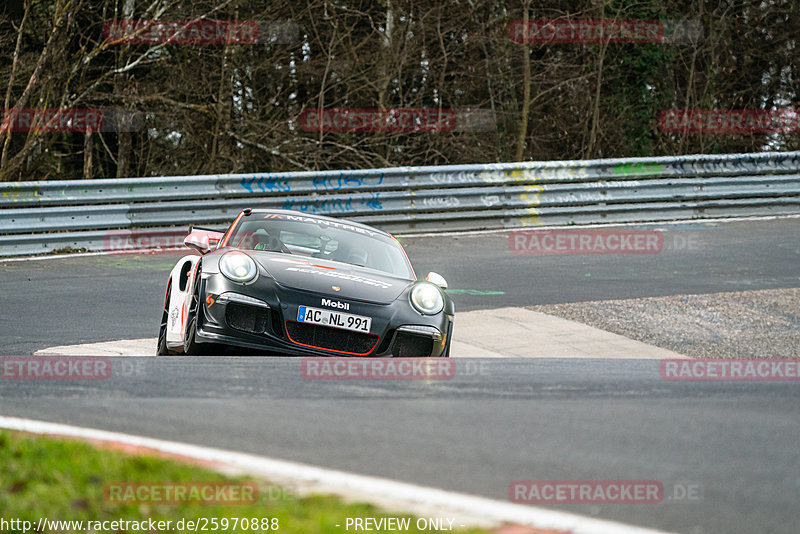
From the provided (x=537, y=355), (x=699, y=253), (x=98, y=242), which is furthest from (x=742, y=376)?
(x=98, y=242)

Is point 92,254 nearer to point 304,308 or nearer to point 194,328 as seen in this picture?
point 194,328

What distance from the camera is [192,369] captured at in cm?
646

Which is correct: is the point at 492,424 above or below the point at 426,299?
below

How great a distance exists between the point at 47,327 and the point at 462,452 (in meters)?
6.53

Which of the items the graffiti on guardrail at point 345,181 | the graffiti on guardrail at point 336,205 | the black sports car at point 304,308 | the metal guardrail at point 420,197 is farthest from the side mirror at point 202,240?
the graffiti on guardrail at point 345,181

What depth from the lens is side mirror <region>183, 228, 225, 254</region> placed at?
7.95m

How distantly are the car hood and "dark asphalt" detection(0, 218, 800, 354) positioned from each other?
281 cm

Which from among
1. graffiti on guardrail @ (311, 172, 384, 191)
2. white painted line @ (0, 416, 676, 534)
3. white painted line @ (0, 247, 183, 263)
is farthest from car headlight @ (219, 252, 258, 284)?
graffiti on guardrail @ (311, 172, 384, 191)

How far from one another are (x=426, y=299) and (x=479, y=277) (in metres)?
6.07

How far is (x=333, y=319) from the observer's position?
698 centimetres

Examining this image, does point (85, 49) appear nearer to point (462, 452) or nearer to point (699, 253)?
point (699, 253)

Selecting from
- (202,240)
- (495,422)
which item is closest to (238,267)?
(202,240)

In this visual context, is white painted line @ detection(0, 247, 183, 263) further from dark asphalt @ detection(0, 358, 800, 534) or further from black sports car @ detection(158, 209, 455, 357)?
dark asphalt @ detection(0, 358, 800, 534)

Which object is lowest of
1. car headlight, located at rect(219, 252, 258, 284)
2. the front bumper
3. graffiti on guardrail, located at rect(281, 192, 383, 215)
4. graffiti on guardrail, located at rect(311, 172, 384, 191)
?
the front bumper
